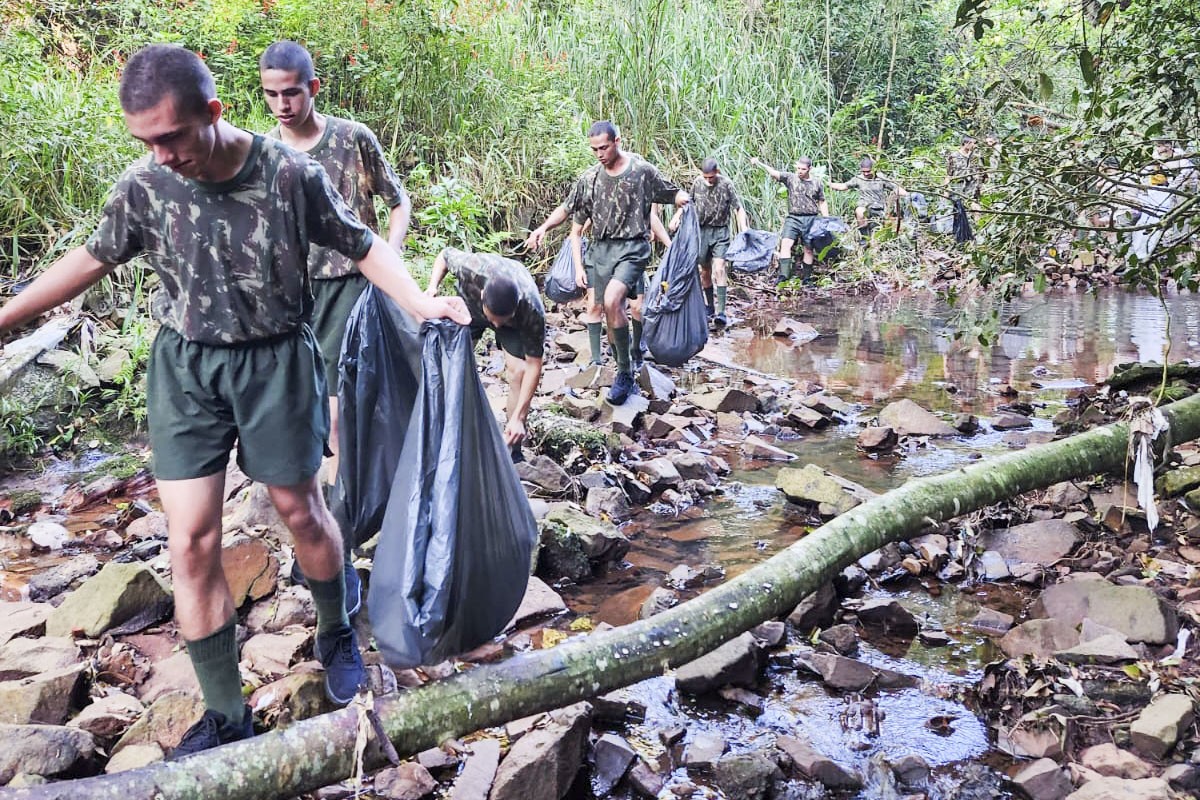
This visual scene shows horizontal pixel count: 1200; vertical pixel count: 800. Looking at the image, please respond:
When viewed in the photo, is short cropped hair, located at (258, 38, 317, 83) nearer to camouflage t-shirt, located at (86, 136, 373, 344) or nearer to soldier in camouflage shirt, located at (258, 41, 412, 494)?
soldier in camouflage shirt, located at (258, 41, 412, 494)

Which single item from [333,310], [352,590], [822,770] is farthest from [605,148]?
[822,770]

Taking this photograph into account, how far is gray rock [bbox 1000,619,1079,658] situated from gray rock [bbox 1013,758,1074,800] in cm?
66

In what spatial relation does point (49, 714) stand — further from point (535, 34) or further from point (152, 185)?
point (535, 34)

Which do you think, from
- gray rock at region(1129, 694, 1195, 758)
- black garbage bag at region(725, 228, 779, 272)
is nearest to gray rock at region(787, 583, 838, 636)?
gray rock at region(1129, 694, 1195, 758)

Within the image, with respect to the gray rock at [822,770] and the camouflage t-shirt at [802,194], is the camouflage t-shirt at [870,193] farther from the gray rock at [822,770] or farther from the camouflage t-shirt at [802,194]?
the gray rock at [822,770]

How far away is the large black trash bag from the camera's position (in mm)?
6957

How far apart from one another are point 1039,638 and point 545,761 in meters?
1.74

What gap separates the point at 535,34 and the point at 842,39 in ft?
27.2

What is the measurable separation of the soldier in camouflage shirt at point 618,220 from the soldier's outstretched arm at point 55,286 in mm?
3903

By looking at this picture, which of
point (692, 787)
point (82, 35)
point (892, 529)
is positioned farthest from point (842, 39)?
point (692, 787)

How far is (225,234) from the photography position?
2.29m

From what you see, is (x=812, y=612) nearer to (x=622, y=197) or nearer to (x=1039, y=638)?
(x=1039, y=638)

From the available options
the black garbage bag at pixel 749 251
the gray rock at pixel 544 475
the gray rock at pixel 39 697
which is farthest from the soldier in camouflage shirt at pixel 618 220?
the black garbage bag at pixel 749 251

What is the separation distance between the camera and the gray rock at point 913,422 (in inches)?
235
